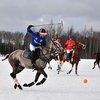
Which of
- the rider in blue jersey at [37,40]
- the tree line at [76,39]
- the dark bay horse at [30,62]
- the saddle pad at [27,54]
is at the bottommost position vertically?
the tree line at [76,39]

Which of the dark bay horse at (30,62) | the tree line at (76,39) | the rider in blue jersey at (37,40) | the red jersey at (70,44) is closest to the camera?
the dark bay horse at (30,62)

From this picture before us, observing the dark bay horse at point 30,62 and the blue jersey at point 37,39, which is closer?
the dark bay horse at point 30,62

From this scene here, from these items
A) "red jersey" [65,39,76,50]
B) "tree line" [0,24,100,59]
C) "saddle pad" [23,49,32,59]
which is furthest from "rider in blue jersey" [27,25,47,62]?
"tree line" [0,24,100,59]

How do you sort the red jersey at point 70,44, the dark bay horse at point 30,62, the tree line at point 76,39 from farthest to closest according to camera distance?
the tree line at point 76,39, the red jersey at point 70,44, the dark bay horse at point 30,62

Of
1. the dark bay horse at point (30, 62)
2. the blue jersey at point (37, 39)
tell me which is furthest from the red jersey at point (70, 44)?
the blue jersey at point (37, 39)

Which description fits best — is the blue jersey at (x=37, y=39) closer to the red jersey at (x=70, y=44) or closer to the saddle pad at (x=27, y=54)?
the saddle pad at (x=27, y=54)

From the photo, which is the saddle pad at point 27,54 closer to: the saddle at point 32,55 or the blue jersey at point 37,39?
the saddle at point 32,55

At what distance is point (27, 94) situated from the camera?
13.2 m

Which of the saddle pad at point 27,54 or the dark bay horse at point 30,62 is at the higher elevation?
the saddle pad at point 27,54

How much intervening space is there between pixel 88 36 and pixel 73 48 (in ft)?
361

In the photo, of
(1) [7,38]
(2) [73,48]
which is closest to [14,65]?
(2) [73,48]

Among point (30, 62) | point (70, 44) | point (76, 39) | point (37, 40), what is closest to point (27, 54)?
point (30, 62)

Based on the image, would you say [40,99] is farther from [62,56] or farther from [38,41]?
[62,56]

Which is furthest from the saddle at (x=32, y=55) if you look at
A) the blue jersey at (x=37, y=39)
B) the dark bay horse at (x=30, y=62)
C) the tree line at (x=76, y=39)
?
the tree line at (x=76, y=39)
